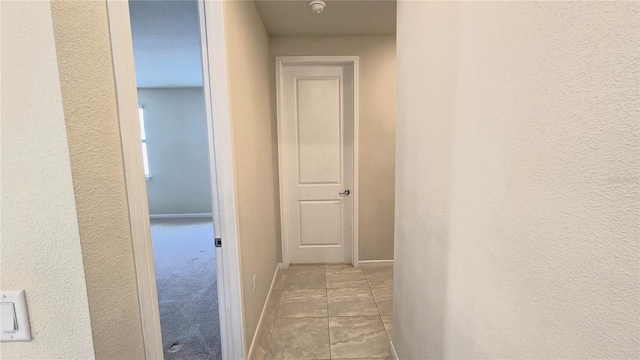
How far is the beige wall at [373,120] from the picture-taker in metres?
2.83

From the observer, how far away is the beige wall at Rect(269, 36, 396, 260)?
2.83 m

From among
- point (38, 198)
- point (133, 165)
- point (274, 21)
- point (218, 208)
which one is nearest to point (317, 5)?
point (274, 21)

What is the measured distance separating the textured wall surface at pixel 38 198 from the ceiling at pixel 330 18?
6.42 ft

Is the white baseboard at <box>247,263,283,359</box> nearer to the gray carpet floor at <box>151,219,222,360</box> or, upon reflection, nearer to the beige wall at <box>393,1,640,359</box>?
the gray carpet floor at <box>151,219,222,360</box>

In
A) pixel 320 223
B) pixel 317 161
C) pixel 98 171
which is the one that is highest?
pixel 98 171

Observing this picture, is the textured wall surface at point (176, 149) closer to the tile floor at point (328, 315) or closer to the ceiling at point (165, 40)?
the ceiling at point (165, 40)

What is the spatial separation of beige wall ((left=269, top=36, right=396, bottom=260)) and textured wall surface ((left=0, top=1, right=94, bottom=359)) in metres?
2.43

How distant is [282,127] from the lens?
2.94m

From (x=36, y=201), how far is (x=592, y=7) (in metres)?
1.07

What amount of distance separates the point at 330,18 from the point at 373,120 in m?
1.03

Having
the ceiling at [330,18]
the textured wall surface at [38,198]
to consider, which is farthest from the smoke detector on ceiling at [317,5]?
the textured wall surface at [38,198]

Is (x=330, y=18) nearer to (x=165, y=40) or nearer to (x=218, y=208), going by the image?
(x=165, y=40)

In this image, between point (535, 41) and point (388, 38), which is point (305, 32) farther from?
point (535, 41)

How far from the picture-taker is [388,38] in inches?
111
